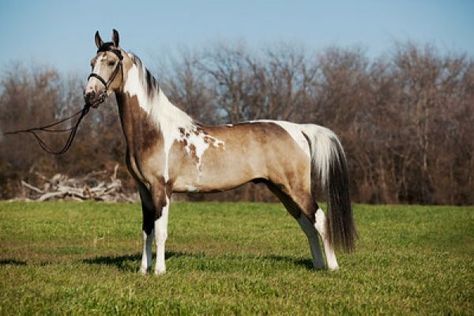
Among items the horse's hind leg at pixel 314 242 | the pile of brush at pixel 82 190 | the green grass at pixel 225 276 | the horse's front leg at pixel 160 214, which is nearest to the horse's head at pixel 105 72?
the horse's front leg at pixel 160 214

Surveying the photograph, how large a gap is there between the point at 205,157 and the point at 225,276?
71.1 inches

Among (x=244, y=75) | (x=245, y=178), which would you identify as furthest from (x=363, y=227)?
(x=244, y=75)

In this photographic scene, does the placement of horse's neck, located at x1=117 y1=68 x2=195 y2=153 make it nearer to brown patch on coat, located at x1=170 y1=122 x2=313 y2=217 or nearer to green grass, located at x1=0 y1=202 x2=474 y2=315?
brown patch on coat, located at x1=170 y1=122 x2=313 y2=217

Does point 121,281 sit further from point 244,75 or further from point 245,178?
point 244,75

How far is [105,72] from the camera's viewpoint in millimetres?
8070

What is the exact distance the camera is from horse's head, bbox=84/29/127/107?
26.0ft

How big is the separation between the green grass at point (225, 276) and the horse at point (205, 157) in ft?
2.29

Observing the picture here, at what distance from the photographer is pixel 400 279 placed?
7.50 meters

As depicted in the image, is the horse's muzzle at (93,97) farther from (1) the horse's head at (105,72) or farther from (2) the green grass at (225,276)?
(2) the green grass at (225,276)

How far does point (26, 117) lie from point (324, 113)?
25248 millimetres

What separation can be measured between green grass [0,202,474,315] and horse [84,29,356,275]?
2.29 ft

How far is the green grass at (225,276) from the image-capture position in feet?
18.7

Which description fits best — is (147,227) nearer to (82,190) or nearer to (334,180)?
(334,180)

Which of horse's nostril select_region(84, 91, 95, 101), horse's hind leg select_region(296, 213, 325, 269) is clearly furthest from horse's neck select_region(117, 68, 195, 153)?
horse's hind leg select_region(296, 213, 325, 269)
